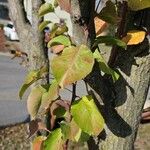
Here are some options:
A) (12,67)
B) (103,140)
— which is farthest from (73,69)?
(12,67)

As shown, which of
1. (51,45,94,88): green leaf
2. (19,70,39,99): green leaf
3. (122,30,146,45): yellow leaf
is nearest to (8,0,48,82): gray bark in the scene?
(19,70,39,99): green leaf

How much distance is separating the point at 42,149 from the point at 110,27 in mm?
511

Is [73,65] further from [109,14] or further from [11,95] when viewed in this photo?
[11,95]

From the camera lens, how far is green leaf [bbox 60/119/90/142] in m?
1.44

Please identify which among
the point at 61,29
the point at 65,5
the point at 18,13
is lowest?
the point at 18,13

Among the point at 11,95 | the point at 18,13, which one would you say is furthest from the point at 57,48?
the point at 11,95

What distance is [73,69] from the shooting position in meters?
1.19

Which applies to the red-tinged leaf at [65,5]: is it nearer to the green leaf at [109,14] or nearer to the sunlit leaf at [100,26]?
the green leaf at [109,14]

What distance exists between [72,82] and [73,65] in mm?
67

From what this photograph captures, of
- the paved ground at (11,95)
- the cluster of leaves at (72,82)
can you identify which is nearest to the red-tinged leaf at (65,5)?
the cluster of leaves at (72,82)

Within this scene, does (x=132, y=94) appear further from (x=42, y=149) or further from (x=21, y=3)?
(x=21, y=3)

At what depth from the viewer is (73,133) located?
1.44m

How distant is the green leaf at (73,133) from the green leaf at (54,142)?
52mm

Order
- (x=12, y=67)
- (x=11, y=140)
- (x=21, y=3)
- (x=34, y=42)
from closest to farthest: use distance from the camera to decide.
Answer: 1. (x=21, y=3)
2. (x=34, y=42)
3. (x=11, y=140)
4. (x=12, y=67)
